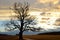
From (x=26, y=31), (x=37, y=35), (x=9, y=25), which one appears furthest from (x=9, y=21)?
(x=37, y=35)

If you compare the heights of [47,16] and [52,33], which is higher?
[47,16]

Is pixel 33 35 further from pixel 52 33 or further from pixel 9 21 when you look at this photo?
pixel 9 21

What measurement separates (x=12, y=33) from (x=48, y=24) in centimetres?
184

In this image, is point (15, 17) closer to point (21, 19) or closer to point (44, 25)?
point (21, 19)

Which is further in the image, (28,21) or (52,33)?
(28,21)

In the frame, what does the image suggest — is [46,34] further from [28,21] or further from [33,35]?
[28,21]

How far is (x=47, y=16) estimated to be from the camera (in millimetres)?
12039

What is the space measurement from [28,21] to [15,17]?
29.3 inches

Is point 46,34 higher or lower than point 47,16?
lower

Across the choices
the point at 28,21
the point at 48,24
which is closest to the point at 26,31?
the point at 28,21

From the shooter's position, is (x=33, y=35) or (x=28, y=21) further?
(x=28, y=21)

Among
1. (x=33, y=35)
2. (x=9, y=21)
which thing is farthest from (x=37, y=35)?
(x=9, y=21)

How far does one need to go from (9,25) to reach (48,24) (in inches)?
90.9

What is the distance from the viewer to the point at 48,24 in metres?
12.0
